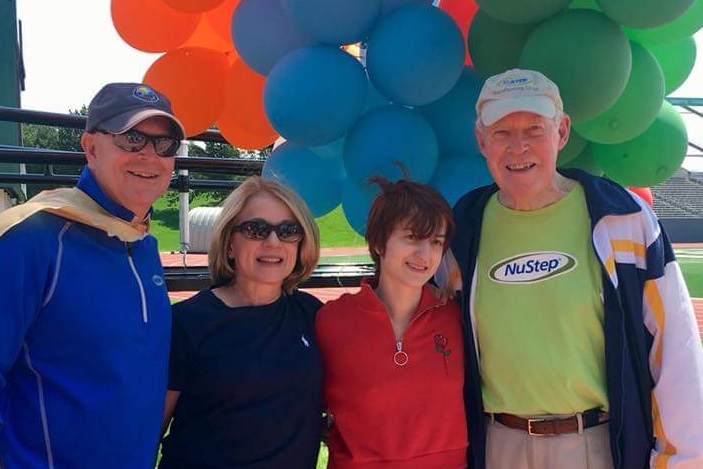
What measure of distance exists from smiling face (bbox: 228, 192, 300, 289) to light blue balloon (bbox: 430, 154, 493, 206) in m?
0.88

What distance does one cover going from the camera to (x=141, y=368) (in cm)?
167

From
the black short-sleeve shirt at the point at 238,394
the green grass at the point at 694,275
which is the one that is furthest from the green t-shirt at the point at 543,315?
the green grass at the point at 694,275

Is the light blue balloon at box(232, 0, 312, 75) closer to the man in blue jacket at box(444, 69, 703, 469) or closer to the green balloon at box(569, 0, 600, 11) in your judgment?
the green balloon at box(569, 0, 600, 11)

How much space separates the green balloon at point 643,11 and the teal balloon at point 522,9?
0.55 feet

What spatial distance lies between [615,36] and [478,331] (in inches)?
45.2

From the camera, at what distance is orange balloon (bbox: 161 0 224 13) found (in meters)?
3.03

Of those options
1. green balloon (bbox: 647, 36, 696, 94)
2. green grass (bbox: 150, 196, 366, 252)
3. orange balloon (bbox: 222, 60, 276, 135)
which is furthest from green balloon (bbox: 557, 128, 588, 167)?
green grass (bbox: 150, 196, 366, 252)

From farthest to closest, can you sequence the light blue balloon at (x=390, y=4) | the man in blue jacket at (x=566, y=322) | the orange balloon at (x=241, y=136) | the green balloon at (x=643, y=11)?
1. the orange balloon at (x=241, y=136)
2. the light blue balloon at (x=390, y=4)
3. the green balloon at (x=643, y=11)
4. the man in blue jacket at (x=566, y=322)

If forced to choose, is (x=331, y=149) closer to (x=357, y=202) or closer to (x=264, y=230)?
(x=357, y=202)

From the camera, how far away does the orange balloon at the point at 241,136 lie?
3.83 metres

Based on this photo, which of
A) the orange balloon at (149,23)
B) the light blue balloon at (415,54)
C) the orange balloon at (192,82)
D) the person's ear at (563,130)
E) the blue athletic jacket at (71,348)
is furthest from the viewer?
the orange balloon at (192,82)

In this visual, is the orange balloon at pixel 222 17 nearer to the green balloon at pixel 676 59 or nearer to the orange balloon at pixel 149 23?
the orange balloon at pixel 149 23

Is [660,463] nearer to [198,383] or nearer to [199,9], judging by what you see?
[198,383]

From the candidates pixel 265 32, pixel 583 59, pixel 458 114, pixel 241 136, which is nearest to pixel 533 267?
pixel 583 59
